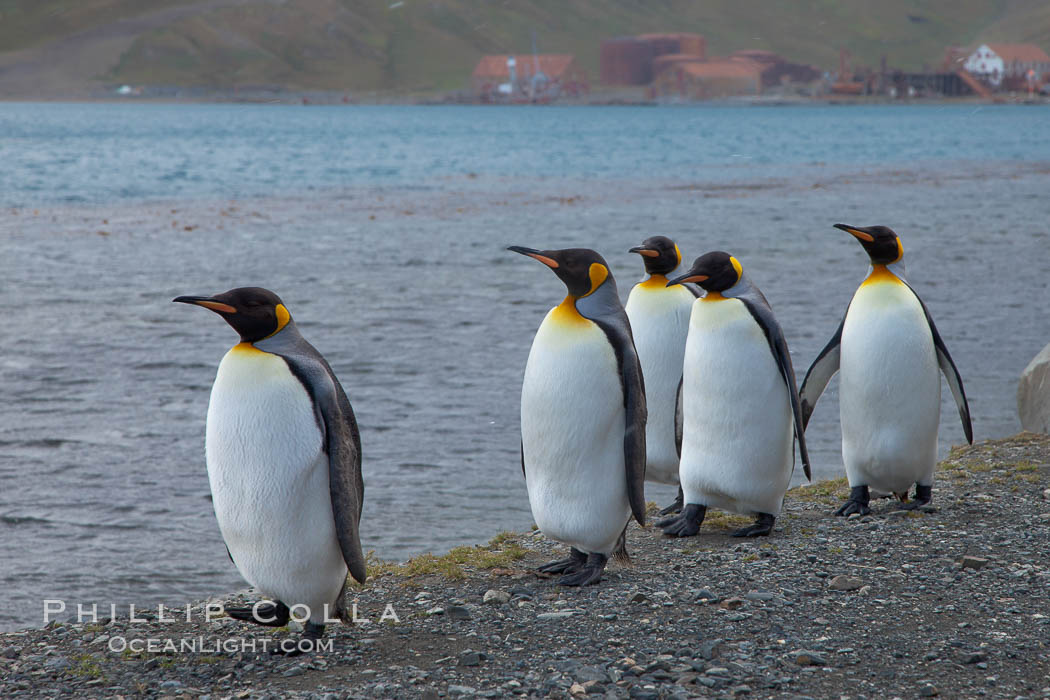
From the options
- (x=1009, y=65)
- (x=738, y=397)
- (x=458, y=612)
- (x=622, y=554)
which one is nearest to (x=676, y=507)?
(x=738, y=397)

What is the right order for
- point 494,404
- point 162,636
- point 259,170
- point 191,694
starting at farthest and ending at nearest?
point 259,170 < point 494,404 < point 162,636 < point 191,694

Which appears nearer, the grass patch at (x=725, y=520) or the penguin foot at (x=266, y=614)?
the penguin foot at (x=266, y=614)

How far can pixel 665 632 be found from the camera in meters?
3.97

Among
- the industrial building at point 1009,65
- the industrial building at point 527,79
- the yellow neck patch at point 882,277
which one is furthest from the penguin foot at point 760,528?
the industrial building at point 527,79

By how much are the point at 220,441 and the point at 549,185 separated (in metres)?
30.3

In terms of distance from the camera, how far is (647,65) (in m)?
170

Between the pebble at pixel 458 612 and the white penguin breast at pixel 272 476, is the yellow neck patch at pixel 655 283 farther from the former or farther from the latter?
the white penguin breast at pixel 272 476

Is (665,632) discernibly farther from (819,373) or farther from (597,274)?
(819,373)

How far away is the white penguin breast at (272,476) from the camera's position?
12.6ft

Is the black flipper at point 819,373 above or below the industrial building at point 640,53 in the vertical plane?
below

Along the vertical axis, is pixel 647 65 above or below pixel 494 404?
above

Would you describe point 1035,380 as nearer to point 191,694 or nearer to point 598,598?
point 598,598

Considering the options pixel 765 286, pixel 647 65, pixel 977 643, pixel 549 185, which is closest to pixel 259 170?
pixel 549 185

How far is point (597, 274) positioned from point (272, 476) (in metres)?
1.54
